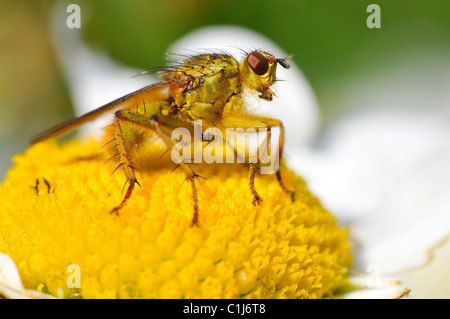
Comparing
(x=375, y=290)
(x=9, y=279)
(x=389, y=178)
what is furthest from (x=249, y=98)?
(x=389, y=178)

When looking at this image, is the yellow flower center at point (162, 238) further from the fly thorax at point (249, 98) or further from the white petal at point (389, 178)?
the white petal at point (389, 178)

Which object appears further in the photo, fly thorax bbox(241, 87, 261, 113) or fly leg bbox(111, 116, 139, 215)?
fly thorax bbox(241, 87, 261, 113)

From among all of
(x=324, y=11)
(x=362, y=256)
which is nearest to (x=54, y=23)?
(x=324, y=11)

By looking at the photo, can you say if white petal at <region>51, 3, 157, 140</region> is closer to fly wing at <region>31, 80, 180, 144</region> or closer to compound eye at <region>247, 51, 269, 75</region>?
fly wing at <region>31, 80, 180, 144</region>

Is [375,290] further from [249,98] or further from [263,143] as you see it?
[249,98]

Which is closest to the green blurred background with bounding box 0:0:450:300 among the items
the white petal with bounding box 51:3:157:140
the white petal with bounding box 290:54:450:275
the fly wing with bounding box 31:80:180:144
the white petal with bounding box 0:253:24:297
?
the white petal with bounding box 51:3:157:140

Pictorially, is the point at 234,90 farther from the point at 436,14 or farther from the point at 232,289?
the point at 436,14

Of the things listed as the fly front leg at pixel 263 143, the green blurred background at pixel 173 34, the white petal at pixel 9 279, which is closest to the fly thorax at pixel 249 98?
the fly front leg at pixel 263 143
